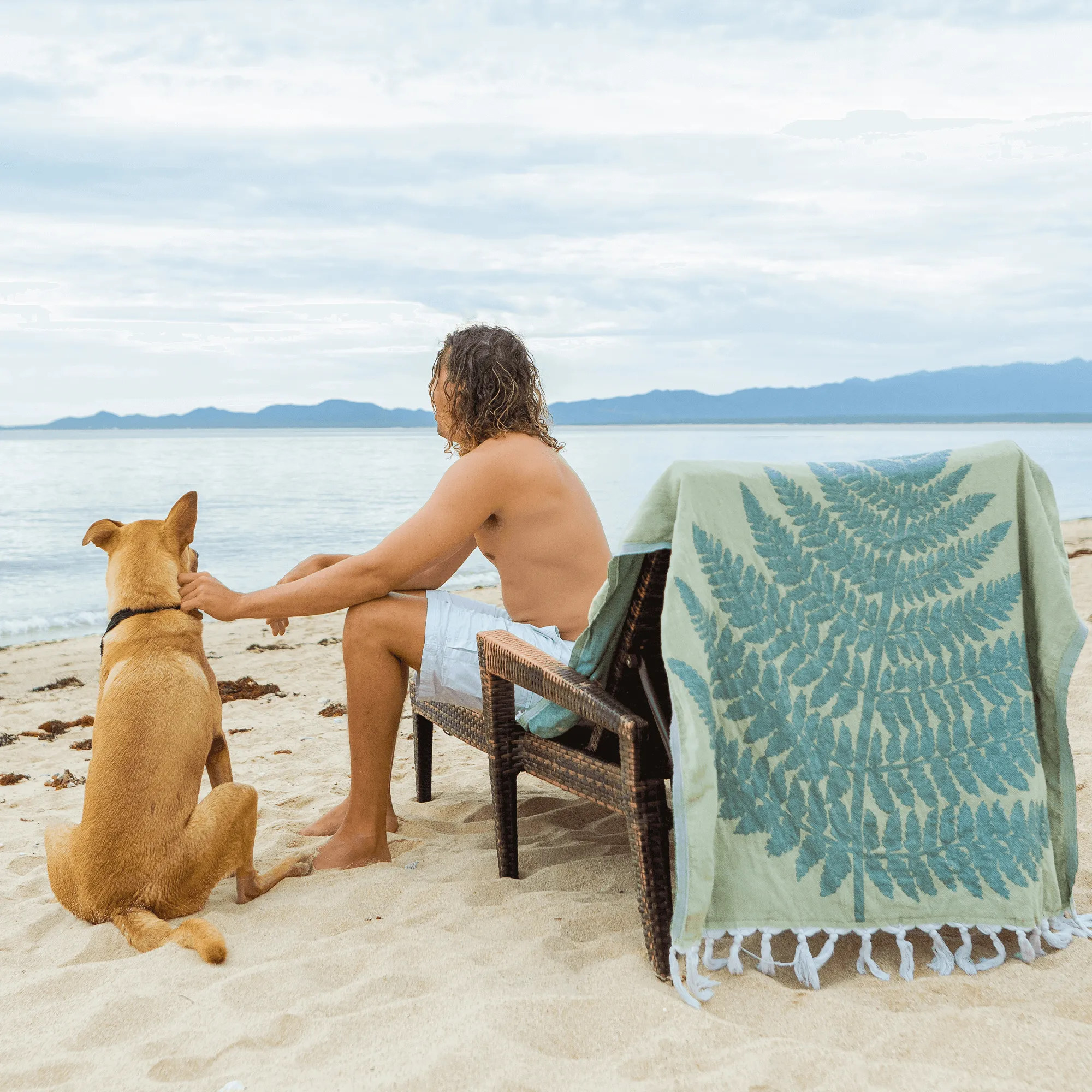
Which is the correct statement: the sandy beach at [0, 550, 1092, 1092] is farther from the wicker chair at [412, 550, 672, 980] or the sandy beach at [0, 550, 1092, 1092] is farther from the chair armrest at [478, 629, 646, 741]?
the chair armrest at [478, 629, 646, 741]

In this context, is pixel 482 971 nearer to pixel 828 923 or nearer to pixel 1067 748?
pixel 828 923

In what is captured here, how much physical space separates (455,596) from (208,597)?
2.63 feet

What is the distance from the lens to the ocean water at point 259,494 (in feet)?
46.3

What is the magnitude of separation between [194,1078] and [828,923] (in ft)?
4.57

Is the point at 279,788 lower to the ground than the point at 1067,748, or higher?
lower

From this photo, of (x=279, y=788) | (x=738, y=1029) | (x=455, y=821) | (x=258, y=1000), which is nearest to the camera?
(x=738, y=1029)

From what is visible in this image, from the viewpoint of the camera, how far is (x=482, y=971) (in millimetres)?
2203

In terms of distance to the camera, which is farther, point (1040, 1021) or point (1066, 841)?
point (1066, 841)

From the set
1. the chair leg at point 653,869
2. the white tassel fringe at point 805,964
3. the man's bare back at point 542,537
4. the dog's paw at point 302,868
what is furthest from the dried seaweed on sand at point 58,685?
the white tassel fringe at point 805,964

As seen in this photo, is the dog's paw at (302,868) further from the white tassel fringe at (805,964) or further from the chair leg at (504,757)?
the white tassel fringe at (805,964)

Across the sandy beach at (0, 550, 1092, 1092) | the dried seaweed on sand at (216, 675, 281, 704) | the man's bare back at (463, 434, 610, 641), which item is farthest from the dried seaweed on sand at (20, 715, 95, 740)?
the man's bare back at (463, 434, 610, 641)

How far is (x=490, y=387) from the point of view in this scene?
317cm

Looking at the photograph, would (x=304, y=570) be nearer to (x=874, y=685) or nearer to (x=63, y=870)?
(x=63, y=870)

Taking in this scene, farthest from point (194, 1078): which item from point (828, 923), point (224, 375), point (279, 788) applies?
point (224, 375)
